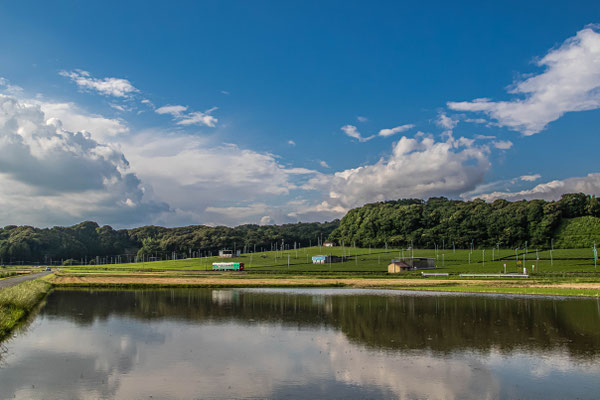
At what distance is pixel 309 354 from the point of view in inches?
943

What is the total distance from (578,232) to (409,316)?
565ft

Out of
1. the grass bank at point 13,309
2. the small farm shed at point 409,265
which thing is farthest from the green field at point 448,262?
the grass bank at point 13,309

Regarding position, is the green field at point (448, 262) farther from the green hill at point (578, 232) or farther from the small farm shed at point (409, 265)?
the green hill at point (578, 232)

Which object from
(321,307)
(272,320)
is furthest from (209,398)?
(321,307)

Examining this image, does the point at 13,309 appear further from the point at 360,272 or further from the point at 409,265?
the point at 409,265

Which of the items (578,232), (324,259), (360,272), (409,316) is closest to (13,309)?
(409,316)

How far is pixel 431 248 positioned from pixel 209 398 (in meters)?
195

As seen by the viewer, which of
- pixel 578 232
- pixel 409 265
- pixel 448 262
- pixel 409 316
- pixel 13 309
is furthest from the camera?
pixel 578 232

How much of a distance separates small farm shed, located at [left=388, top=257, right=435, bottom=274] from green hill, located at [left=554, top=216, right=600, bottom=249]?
218 ft

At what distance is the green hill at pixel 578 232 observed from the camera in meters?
167

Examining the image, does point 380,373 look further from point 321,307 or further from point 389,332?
point 321,307

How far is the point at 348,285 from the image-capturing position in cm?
8012

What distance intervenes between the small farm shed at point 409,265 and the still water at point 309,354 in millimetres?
88396

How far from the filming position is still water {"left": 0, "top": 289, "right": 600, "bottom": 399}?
1783 centimetres
